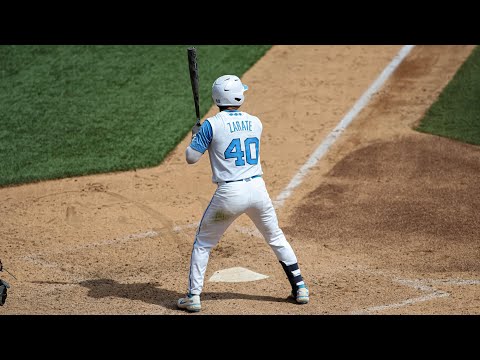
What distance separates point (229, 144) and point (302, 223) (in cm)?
297

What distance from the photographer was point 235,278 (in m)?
8.55

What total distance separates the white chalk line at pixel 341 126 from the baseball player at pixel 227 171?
3141 mm

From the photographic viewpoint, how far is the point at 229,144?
7.35 metres

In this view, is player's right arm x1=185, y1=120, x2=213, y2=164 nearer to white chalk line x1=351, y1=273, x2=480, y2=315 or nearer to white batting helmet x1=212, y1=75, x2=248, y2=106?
white batting helmet x1=212, y1=75, x2=248, y2=106

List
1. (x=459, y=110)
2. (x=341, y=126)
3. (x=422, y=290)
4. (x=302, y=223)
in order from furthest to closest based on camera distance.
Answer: (x=459, y=110) → (x=341, y=126) → (x=302, y=223) → (x=422, y=290)

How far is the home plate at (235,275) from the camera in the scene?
8.52 metres

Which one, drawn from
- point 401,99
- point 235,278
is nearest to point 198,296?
point 235,278

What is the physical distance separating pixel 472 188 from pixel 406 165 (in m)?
1.06

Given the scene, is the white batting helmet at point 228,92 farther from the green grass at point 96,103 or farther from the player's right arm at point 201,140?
the green grass at point 96,103

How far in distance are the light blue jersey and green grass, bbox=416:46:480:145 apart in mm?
5559

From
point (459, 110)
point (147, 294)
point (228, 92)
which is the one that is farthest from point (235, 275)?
point (459, 110)

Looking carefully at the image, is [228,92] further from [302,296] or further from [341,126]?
[341,126]

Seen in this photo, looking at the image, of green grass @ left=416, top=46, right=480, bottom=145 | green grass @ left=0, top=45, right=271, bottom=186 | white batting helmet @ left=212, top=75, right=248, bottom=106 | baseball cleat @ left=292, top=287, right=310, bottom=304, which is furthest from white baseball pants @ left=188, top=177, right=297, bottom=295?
green grass @ left=416, top=46, right=480, bottom=145

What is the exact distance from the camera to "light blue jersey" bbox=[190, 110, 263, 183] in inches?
289
